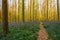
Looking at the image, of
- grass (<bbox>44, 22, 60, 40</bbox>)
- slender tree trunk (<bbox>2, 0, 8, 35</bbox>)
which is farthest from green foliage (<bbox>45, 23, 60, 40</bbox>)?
slender tree trunk (<bbox>2, 0, 8, 35</bbox>)

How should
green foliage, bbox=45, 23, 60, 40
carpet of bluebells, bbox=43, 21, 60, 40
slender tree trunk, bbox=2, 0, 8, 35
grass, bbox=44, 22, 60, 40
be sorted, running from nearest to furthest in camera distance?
green foliage, bbox=45, 23, 60, 40 → grass, bbox=44, 22, 60, 40 → carpet of bluebells, bbox=43, 21, 60, 40 → slender tree trunk, bbox=2, 0, 8, 35

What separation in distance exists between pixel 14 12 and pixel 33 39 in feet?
177

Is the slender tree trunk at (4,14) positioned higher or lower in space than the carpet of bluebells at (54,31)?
higher

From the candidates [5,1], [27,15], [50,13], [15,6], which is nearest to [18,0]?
[15,6]

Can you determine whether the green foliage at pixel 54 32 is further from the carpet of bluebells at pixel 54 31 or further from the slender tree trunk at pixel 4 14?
the slender tree trunk at pixel 4 14

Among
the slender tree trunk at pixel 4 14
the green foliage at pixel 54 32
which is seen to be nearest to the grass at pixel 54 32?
the green foliage at pixel 54 32

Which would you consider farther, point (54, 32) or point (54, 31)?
point (54, 31)

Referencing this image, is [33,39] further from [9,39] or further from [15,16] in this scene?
[15,16]

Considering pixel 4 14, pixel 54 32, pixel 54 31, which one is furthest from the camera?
pixel 54 31

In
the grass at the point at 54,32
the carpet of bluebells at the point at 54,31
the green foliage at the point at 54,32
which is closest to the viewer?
the green foliage at the point at 54,32

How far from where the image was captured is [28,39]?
35.9 feet

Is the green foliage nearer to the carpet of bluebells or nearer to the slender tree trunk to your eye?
the carpet of bluebells

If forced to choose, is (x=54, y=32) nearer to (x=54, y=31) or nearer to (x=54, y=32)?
(x=54, y=32)

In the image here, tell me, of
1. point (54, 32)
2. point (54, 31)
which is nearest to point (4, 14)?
point (54, 32)
